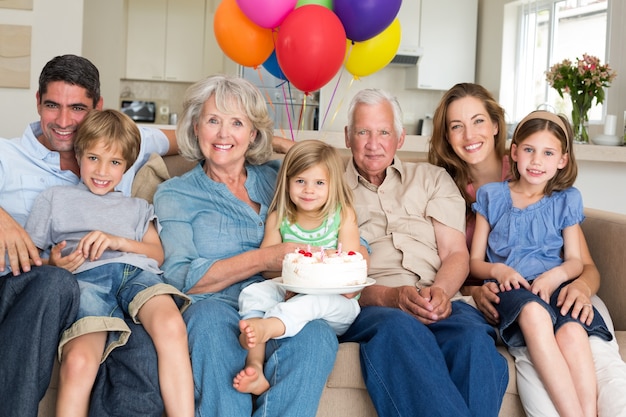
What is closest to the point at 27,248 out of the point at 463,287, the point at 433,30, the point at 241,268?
the point at 241,268

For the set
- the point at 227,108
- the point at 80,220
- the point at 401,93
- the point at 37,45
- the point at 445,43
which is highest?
the point at 445,43

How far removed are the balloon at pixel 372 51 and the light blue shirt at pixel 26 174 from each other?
6.09 feet

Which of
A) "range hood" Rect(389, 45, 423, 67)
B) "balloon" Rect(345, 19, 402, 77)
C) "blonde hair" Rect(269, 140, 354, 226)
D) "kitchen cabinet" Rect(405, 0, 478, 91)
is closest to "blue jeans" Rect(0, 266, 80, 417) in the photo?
"blonde hair" Rect(269, 140, 354, 226)

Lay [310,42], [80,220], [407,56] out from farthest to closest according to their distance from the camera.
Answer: [407,56]
[310,42]
[80,220]

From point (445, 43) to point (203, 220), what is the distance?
530 centimetres

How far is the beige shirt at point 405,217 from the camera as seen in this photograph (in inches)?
91.4

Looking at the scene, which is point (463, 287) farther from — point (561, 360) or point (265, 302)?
point (265, 302)

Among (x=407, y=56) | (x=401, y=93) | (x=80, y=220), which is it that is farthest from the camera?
(x=401, y=93)

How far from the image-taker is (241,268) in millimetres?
2086

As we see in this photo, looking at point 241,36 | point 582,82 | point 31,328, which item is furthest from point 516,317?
point 582,82

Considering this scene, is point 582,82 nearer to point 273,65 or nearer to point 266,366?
point 273,65

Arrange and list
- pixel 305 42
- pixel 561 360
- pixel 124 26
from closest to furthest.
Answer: pixel 561 360 → pixel 305 42 → pixel 124 26

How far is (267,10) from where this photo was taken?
10.6 feet

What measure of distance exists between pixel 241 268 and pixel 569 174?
1.12 m
